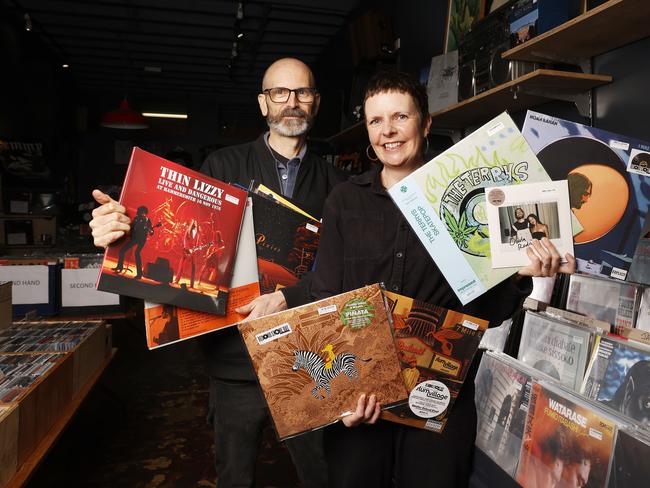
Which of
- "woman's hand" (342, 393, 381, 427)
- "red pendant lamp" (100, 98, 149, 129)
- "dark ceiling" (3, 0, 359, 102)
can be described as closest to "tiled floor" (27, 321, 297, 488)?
"woman's hand" (342, 393, 381, 427)

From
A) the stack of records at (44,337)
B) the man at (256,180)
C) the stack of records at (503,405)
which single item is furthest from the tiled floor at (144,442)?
the stack of records at (503,405)

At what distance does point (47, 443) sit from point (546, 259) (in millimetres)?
1877

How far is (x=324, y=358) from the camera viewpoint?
1.24 metres

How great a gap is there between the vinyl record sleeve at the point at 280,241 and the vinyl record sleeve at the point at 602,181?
0.67 metres

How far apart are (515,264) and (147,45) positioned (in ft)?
23.6

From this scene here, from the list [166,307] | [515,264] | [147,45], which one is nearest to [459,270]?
[515,264]

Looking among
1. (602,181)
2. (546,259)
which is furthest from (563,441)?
(602,181)

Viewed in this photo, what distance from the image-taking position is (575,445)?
1.34 metres

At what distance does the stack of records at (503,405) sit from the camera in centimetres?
157

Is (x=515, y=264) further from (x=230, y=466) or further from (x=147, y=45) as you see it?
(x=147, y=45)

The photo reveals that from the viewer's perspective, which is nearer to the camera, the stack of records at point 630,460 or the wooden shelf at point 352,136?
the stack of records at point 630,460

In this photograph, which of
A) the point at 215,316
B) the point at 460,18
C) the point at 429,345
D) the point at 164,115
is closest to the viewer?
the point at 429,345

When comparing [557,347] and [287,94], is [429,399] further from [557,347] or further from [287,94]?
[287,94]

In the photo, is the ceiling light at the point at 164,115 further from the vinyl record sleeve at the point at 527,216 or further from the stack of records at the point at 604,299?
the vinyl record sleeve at the point at 527,216
